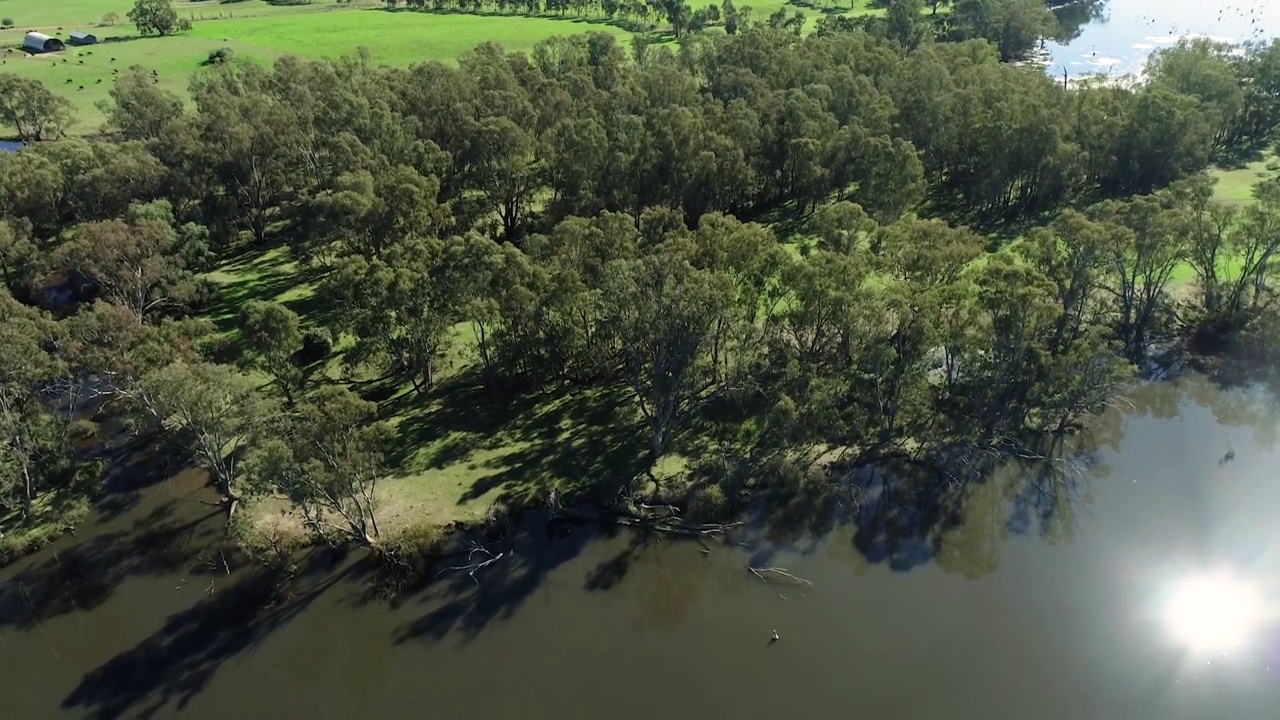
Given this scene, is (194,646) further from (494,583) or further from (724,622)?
(724,622)

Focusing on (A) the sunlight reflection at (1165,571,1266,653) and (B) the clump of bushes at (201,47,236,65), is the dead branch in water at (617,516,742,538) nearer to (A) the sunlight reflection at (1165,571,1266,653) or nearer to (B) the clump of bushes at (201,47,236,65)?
(A) the sunlight reflection at (1165,571,1266,653)

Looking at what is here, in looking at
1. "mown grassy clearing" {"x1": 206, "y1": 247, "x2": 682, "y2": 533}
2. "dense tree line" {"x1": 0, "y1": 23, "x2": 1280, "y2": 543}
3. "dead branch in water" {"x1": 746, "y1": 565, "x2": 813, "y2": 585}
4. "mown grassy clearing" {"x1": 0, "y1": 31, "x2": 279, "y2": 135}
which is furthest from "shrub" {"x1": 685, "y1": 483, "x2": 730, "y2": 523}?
"mown grassy clearing" {"x1": 0, "y1": 31, "x2": 279, "y2": 135}

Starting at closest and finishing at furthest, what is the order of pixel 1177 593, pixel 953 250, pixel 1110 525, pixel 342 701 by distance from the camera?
pixel 342 701, pixel 1177 593, pixel 1110 525, pixel 953 250

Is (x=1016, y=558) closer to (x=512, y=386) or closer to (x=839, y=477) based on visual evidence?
(x=839, y=477)

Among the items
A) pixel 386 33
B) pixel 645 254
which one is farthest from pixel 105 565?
pixel 386 33

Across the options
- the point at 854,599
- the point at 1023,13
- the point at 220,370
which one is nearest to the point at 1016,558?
the point at 854,599
